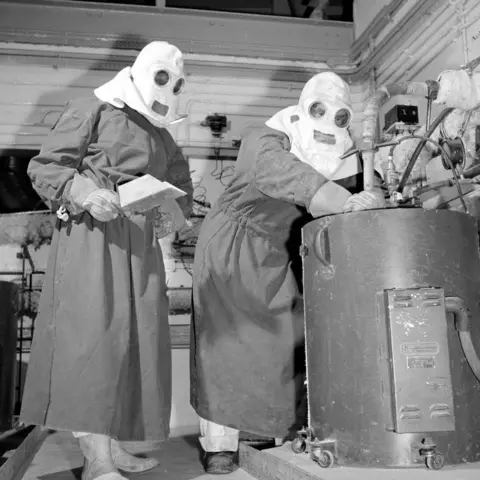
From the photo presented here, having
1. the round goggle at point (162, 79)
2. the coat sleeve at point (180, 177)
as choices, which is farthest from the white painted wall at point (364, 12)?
the round goggle at point (162, 79)

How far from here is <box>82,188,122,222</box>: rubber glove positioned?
1594mm

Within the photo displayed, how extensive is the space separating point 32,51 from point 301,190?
2.98 metres

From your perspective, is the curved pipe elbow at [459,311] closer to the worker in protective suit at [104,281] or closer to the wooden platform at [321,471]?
the wooden platform at [321,471]

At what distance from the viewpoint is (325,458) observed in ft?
4.92

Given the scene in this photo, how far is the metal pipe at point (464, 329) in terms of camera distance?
1460mm

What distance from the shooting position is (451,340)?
4.80 feet

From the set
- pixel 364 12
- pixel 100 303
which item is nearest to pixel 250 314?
pixel 100 303

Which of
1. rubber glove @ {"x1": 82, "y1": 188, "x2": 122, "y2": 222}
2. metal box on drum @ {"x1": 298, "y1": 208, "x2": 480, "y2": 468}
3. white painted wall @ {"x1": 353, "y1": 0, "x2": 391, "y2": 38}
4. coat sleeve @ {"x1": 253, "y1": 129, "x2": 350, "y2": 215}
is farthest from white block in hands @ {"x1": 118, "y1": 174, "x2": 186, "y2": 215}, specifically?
white painted wall @ {"x1": 353, "y1": 0, "x2": 391, "y2": 38}

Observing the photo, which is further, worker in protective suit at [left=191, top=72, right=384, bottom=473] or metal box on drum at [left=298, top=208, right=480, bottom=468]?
worker in protective suit at [left=191, top=72, right=384, bottom=473]

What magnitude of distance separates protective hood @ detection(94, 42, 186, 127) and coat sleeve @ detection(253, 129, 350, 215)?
1.02ft

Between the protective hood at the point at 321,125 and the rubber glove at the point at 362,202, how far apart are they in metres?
0.36

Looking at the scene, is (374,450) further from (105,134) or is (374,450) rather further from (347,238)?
(105,134)

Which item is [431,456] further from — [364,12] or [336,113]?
[364,12]

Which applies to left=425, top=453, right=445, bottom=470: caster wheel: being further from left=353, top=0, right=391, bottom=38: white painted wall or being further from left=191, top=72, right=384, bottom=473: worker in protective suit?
left=353, top=0, right=391, bottom=38: white painted wall
